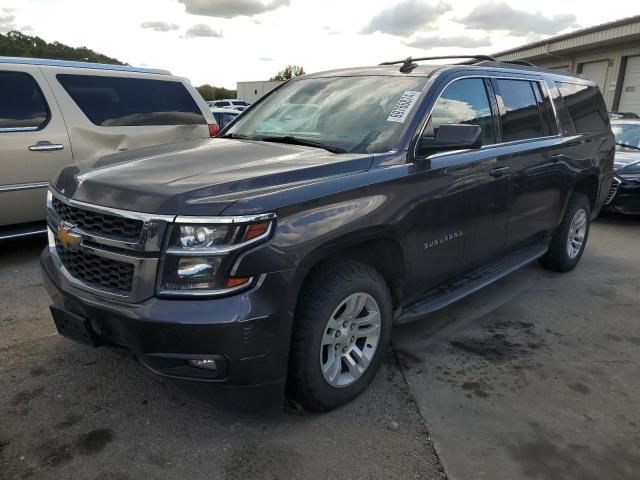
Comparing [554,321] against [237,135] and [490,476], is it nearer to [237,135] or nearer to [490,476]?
[490,476]

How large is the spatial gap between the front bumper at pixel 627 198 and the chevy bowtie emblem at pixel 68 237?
25.0ft

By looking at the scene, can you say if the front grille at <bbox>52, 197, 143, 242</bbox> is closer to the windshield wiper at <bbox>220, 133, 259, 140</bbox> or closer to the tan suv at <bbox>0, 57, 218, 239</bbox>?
the windshield wiper at <bbox>220, 133, 259, 140</bbox>

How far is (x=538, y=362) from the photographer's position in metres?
3.56

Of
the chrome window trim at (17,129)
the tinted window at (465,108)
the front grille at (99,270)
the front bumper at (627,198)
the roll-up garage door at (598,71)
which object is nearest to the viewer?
the front grille at (99,270)

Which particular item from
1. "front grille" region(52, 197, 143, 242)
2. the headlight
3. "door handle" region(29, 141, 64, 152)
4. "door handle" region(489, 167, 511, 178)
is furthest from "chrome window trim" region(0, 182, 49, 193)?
"door handle" region(489, 167, 511, 178)

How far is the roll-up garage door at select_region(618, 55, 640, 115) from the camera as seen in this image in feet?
58.8

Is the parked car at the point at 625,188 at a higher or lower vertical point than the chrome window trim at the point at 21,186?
lower

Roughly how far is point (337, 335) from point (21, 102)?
13.5 feet

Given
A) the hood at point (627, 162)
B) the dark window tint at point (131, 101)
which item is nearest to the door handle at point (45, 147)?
the dark window tint at point (131, 101)

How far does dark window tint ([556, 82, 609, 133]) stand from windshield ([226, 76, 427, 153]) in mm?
2302

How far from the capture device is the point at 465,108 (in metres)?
3.69

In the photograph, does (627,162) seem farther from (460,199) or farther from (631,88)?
(631,88)

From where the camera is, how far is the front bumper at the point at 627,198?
773 centimetres

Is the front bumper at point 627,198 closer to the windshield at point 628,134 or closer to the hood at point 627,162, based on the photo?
the hood at point 627,162
